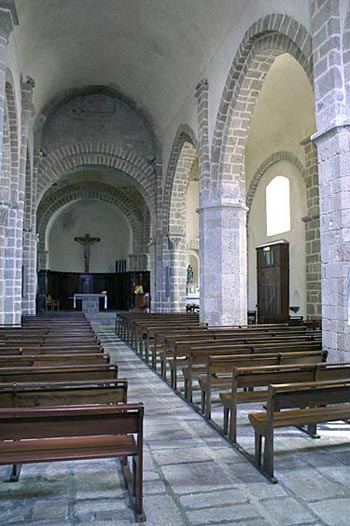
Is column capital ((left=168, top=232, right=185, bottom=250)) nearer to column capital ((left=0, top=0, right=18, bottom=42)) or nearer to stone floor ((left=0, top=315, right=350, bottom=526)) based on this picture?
column capital ((left=0, top=0, right=18, bottom=42))

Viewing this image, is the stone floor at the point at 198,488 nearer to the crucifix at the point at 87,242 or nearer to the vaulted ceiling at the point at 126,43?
the vaulted ceiling at the point at 126,43

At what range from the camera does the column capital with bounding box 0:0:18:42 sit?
7.25m

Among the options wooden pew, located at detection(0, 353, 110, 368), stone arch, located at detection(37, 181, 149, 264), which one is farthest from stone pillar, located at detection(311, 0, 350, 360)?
stone arch, located at detection(37, 181, 149, 264)

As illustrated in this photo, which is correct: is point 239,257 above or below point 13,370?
above

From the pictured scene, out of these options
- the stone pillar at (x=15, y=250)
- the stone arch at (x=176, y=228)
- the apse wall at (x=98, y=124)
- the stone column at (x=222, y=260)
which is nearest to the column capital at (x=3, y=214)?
the stone pillar at (x=15, y=250)

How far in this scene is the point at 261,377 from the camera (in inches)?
166

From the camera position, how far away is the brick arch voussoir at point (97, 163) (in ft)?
54.2

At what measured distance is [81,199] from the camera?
79.8 feet

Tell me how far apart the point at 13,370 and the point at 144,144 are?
14414 millimetres

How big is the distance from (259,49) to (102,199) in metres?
16.1

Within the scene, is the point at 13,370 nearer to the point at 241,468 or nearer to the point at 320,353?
the point at 241,468

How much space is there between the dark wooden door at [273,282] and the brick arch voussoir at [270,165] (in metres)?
2.28

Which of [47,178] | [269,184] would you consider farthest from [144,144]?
[269,184]

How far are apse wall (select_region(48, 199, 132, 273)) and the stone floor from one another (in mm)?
21988
